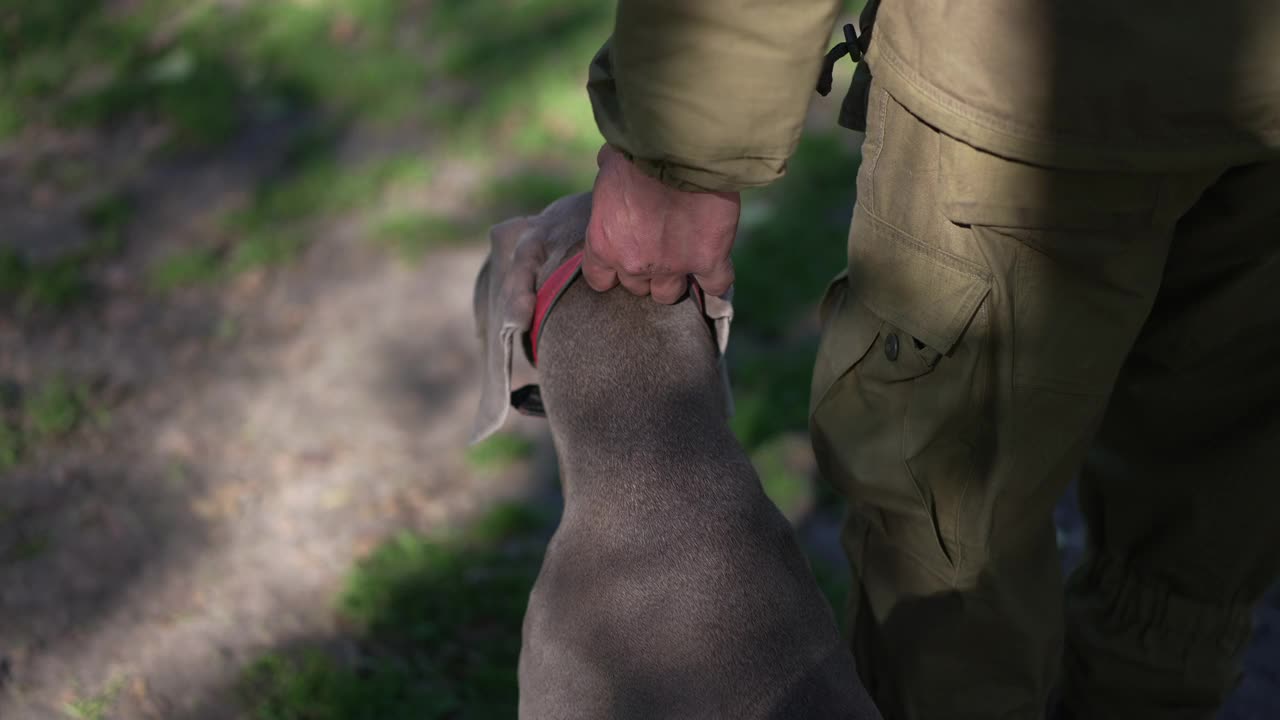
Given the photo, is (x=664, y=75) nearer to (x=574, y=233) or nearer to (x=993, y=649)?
(x=574, y=233)

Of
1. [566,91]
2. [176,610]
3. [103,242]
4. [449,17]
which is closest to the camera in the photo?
[176,610]

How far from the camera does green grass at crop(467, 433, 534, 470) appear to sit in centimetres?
361

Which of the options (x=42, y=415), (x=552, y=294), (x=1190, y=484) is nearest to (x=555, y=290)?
(x=552, y=294)

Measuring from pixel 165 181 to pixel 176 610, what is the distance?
7.06 feet

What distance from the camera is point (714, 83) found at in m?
1.66

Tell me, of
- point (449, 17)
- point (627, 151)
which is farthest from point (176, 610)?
point (449, 17)

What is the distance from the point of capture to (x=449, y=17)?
5.51 m

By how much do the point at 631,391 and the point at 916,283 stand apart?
481 millimetres

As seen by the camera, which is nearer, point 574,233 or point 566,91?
point 574,233

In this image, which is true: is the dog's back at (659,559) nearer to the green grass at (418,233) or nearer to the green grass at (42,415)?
the green grass at (42,415)

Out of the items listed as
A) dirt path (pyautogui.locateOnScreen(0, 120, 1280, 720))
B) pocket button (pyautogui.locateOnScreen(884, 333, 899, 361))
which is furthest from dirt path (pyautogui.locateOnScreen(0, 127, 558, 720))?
pocket button (pyautogui.locateOnScreen(884, 333, 899, 361))

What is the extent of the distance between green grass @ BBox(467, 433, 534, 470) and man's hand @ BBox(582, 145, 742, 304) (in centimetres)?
172

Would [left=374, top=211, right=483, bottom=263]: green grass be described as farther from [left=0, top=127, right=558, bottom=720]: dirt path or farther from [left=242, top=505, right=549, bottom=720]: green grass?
[left=242, top=505, right=549, bottom=720]: green grass

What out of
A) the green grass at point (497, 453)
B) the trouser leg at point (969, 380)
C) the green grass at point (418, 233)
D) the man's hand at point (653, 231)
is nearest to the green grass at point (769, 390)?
the green grass at point (497, 453)
